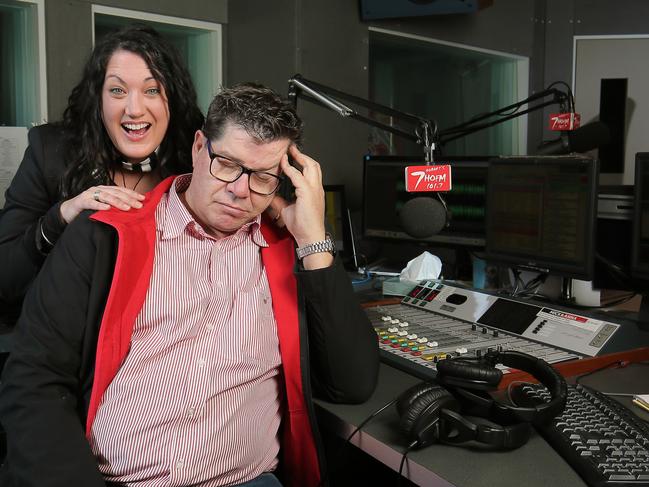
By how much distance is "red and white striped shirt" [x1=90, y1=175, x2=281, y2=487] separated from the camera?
1260 mm

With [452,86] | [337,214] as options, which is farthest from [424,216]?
[452,86]

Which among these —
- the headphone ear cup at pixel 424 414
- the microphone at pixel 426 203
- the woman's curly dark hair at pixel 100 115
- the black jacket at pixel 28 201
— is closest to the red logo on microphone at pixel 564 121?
the microphone at pixel 426 203

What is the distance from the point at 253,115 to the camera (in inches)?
53.4

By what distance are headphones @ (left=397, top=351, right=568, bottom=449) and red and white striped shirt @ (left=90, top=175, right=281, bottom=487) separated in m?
0.33

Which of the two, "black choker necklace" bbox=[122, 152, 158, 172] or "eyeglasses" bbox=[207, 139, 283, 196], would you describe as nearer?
"eyeglasses" bbox=[207, 139, 283, 196]

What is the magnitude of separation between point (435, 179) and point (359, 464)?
3.21 ft

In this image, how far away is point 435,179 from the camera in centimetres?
153

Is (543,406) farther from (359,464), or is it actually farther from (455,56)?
(455,56)

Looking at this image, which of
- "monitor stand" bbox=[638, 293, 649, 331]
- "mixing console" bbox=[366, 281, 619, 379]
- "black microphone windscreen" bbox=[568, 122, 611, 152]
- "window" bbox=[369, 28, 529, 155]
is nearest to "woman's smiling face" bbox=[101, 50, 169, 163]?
"mixing console" bbox=[366, 281, 619, 379]

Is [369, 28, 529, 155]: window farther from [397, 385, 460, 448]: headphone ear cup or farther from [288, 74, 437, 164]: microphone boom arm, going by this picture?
[397, 385, 460, 448]: headphone ear cup

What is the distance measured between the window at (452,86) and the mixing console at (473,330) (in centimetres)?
205

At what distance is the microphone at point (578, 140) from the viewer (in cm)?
261

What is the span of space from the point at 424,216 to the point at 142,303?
2.17ft

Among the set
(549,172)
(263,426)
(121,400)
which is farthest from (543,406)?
(549,172)
